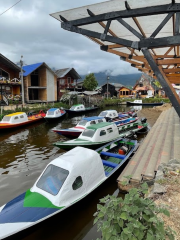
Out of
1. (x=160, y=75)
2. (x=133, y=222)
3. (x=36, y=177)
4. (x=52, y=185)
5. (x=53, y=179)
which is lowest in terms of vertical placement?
(x=36, y=177)

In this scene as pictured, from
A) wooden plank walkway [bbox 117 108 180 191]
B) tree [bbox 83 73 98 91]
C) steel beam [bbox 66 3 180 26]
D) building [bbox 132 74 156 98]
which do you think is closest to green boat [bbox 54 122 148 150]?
wooden plank walkway [bbox 117 108 180 191]

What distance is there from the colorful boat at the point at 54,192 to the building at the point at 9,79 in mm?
26138

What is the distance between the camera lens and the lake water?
17.8 ft

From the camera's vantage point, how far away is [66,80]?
42500 mm

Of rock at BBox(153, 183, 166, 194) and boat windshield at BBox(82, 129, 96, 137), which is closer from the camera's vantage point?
rock at BBox(153, 183, 166, 194)

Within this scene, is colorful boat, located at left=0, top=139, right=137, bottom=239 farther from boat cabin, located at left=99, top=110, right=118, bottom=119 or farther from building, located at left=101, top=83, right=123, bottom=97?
building, located at left=101, top=83, right=123, bottom=97

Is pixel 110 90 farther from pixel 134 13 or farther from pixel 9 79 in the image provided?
pixel 134 13

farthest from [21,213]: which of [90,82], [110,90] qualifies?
[110,90]

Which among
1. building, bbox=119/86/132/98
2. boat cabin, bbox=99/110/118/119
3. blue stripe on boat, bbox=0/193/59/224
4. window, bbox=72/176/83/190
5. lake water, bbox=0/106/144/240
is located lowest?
lake water, bbox=0/106/144/240

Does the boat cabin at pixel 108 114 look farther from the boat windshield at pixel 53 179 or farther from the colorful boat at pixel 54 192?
the boat windshield at pixel 53 179

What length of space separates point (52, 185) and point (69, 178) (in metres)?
0.60

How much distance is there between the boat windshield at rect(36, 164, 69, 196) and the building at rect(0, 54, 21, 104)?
26.0 m

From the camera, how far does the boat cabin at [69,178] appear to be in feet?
17.8

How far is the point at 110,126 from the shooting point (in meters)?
12.4
